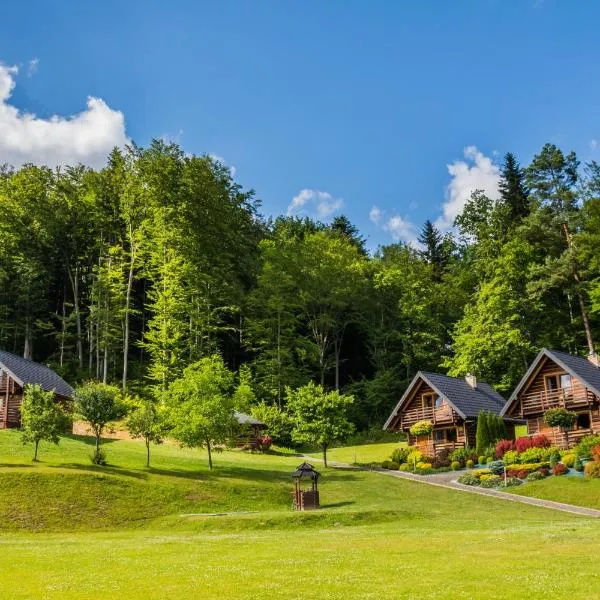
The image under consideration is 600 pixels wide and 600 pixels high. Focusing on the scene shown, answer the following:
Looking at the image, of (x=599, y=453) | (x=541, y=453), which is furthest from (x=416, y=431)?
(x=599, y=453)

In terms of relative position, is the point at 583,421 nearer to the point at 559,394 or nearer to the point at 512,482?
the point at 559,394

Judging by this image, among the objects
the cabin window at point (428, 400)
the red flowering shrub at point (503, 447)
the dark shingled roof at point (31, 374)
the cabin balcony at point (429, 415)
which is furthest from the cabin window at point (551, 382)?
the dark shingled roof at point (31, 374)

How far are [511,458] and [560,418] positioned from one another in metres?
4.51

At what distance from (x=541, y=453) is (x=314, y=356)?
1208 inches

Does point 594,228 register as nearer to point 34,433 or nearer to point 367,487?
point 367,487

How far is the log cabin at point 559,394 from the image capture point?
44625mm

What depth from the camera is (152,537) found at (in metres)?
23.7

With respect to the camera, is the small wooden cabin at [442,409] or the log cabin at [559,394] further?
the small wooden cabin at [442,409]

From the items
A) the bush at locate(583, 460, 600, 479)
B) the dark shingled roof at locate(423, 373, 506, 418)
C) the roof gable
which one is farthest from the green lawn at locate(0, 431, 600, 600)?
the dark shingled roof at locate(423, 373, 506, 418)

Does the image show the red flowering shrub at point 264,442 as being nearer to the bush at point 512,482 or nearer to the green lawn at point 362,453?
the green lawn at point 362,453

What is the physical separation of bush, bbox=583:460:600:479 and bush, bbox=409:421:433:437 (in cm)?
1615

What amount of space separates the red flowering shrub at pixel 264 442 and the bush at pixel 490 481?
21.2m

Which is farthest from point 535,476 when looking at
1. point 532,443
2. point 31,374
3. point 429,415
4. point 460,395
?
point 31,374

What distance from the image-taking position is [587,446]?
39312mm
